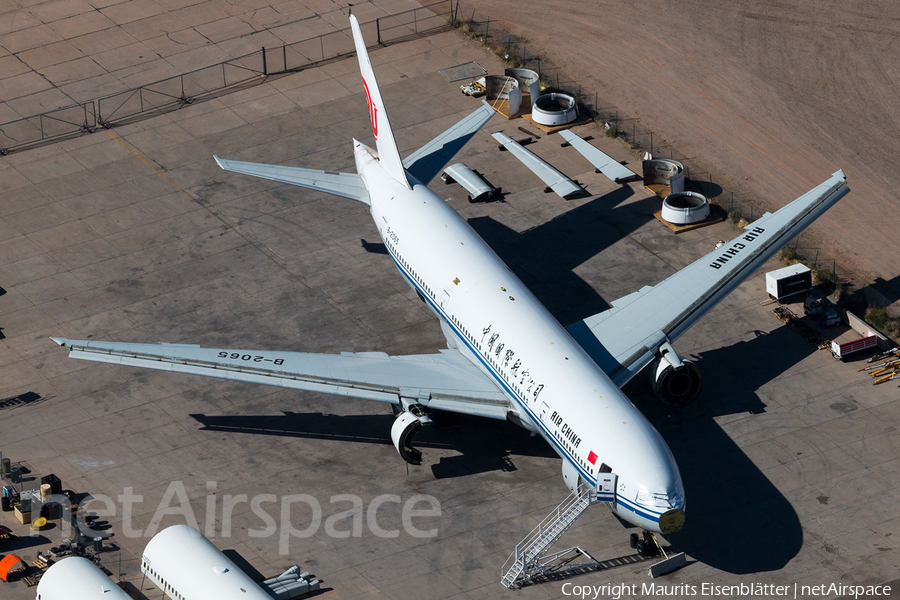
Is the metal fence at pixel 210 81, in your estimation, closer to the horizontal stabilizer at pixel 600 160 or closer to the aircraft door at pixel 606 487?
the horizontal stabilizer at pixel 600 160

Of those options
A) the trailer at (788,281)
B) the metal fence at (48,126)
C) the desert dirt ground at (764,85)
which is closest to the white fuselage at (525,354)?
the trailer at (788,281)

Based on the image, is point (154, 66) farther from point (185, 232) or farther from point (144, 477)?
point (144, 477)

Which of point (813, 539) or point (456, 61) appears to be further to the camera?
point (456, 61)

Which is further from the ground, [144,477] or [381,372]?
[381,372]

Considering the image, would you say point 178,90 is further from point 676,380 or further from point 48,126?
point 676,380

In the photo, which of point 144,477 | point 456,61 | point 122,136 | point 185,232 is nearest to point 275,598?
point 144,477
